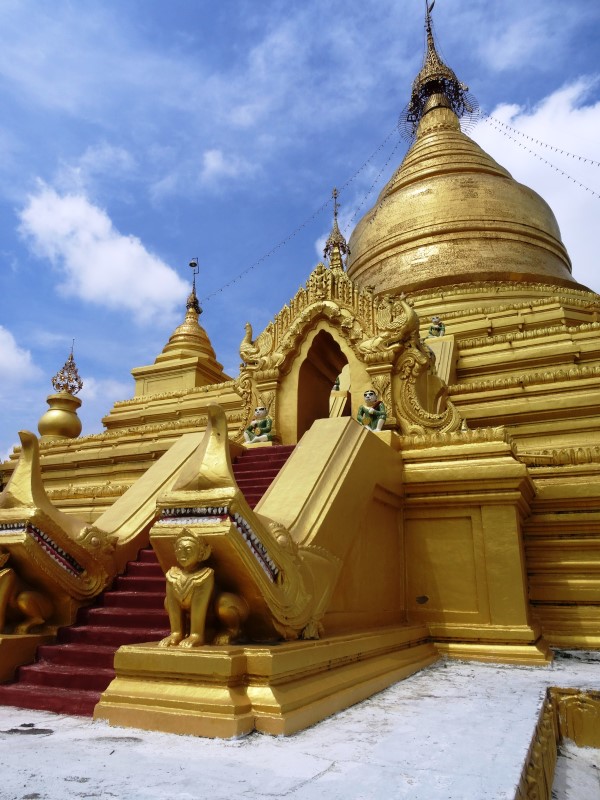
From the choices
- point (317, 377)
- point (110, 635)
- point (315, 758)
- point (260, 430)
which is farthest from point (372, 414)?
point (315, 758)

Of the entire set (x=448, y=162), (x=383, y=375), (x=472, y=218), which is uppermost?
(x=448, y=162)

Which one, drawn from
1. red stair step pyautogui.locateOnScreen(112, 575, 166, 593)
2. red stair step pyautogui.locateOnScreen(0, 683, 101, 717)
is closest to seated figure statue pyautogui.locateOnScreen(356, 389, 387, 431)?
red stair step pyautogui.locateOnScreen(112, 575, 166, 593)

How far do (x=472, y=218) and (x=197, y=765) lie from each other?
18997mm

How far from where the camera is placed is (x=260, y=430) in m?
9.05

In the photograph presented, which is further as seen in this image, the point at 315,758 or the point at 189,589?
the point at 189,589

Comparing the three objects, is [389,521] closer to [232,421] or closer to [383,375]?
[383,375]

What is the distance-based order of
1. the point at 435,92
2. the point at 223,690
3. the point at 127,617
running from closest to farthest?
the point at 223,690 < the point at 127,617 < the point at 435,92

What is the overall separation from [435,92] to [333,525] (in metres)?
28.8

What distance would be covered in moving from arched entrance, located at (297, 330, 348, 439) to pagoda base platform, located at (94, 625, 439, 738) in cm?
552

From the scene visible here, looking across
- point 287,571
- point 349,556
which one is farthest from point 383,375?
point 287,571

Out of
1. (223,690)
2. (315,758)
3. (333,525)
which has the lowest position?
(315,758)

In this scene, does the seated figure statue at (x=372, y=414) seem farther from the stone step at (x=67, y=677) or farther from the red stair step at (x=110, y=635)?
the stone step at (x=67, y=677)

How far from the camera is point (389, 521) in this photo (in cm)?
683

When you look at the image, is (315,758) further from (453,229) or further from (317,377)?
(453,229)
